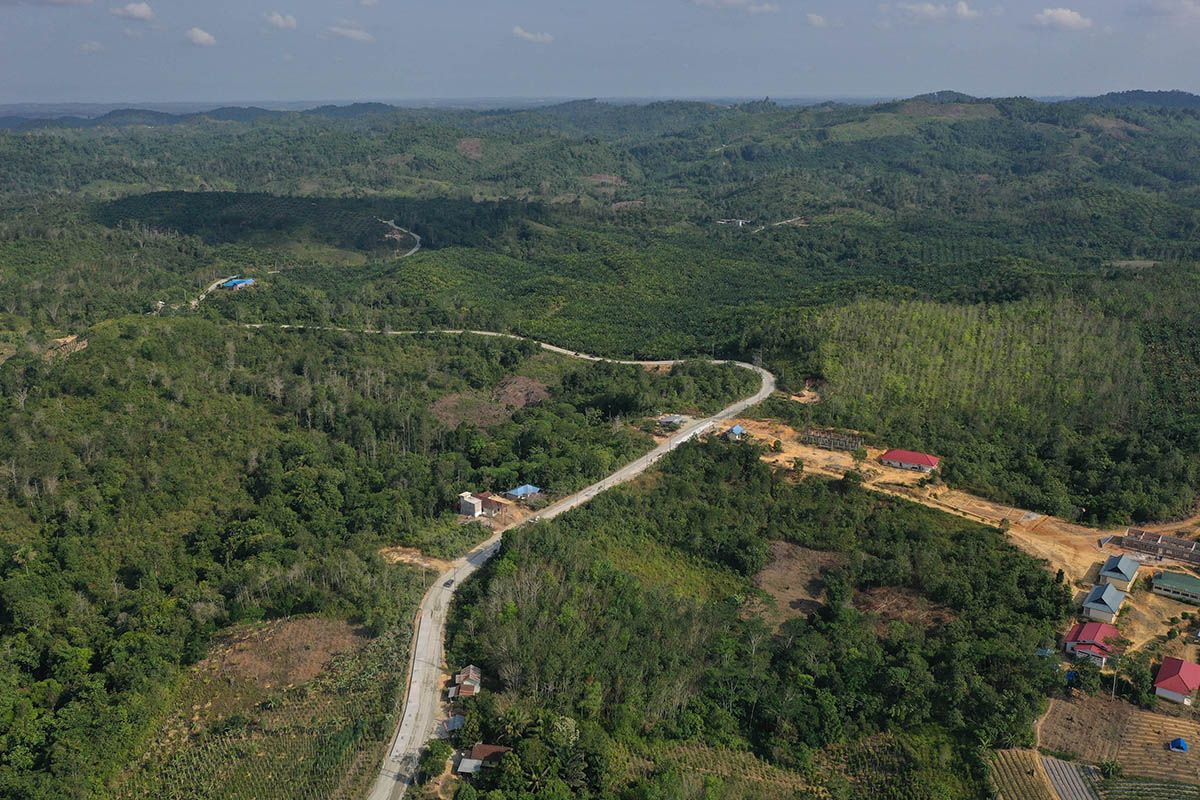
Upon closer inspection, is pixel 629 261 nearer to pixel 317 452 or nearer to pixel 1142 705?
pixel 317 452

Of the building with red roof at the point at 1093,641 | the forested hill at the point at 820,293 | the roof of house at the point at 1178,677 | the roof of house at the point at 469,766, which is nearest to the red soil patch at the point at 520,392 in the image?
the forested hill at the point at 820,293

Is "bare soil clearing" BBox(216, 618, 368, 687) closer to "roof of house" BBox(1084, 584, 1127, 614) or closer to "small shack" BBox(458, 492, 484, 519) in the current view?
"small shack" BBox(458, 492, 484, 519)

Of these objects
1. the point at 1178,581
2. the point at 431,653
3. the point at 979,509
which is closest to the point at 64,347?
the point at 431,653

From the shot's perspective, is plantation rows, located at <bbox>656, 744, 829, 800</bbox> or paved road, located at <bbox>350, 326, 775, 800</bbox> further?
plantation rows, located at <bbox>656, 744, 829, 800</bbox>

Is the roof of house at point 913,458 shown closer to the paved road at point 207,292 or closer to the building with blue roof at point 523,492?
the building with blue roof at point 523,492

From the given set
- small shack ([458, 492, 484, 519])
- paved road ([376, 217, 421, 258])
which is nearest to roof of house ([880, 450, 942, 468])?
small shack ([458, 492, 484, 519])

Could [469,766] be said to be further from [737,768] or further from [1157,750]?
[1157,750]
